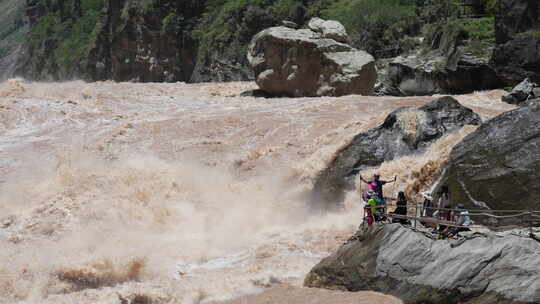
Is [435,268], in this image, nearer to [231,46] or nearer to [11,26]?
[231,46]

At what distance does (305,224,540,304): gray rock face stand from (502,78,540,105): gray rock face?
13.2 metres

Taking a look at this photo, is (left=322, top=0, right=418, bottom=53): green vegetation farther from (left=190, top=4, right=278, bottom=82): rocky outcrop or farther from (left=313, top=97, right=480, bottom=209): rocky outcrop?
(left=313, top=97, right=480, bottom=209): rocky outcrop

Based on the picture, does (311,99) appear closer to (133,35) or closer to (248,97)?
(248,97)

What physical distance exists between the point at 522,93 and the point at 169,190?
489 inches

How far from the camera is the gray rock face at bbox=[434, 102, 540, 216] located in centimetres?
1087

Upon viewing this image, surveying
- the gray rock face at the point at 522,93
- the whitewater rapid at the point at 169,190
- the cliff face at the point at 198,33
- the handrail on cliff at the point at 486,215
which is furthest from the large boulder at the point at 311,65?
the handrail on cliff at the point at 486,215

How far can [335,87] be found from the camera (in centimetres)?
2612

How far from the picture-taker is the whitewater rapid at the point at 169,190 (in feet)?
39.7

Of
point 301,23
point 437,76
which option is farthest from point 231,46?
point 437,76

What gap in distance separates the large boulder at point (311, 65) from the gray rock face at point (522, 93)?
609 centimetres

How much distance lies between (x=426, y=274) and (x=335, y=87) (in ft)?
57.4

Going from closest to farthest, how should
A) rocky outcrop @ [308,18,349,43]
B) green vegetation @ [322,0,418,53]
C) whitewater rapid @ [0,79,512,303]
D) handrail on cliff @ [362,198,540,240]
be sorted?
handrail on cliff @ [362,198,540,240] → whitewater rapid @ [0,79,512,303] → rocky outcrop @ [308,18,349,43] → green vegetation @ [322,0,418,53]

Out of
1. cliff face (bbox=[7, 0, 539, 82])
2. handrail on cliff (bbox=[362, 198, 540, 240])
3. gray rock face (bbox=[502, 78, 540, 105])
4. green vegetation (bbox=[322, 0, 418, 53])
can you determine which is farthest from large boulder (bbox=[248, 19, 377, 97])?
handrail on cliff (bbox=[362, 198, 540, 240])

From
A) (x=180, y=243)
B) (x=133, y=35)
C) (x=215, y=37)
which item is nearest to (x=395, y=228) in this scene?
(x=180, y=243)
